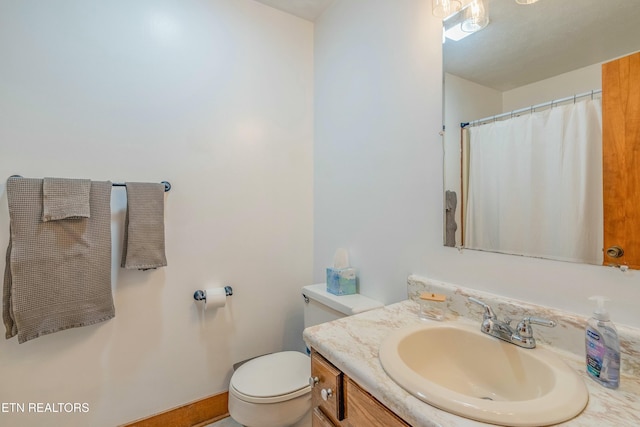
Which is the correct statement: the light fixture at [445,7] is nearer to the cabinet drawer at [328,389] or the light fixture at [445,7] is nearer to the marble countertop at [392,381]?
the marble countertop at [392,381]

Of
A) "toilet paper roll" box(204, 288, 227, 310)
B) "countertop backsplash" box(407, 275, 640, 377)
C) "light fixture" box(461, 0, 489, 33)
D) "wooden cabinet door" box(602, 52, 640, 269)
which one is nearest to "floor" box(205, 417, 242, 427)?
"toilet paper roll" box(204, 288, 227, 310)

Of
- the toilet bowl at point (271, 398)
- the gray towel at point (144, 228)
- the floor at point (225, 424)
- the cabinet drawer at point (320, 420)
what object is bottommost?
the floor at point (225, 424)

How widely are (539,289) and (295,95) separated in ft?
5.29

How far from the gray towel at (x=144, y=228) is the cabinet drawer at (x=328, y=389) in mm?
929

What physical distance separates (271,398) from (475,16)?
1655 mm

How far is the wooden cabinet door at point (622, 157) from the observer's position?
2.28 feet

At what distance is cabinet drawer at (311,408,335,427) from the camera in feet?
2.74

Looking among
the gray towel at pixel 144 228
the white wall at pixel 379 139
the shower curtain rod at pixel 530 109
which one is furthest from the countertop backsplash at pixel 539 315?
the gray towel at pixel 144 228

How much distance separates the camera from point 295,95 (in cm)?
185

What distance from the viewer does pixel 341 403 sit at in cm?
79

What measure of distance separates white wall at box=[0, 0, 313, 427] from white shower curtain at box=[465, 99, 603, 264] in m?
1.11

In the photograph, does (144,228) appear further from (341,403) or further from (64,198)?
(341,403)

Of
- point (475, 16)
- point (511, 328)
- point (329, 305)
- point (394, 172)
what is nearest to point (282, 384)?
point (329, 305)

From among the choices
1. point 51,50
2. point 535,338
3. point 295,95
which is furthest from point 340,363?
point 51,50
